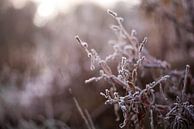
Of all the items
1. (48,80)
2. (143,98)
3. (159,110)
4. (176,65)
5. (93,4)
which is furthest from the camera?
(93,4)

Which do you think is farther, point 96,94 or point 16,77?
point 16,77

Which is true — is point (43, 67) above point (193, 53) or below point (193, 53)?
above

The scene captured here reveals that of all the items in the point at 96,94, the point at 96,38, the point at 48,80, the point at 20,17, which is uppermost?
the point at 20,17

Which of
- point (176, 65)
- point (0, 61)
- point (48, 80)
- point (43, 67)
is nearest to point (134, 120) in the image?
point (176, 65)

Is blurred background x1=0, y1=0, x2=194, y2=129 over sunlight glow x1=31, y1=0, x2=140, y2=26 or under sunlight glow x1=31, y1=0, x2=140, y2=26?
under

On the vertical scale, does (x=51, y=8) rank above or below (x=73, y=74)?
above

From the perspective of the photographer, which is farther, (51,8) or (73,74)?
(51,8)

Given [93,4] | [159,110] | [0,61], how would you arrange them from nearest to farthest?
[159,110]
[0,61]
[93,4]

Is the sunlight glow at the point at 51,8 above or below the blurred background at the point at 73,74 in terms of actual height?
above

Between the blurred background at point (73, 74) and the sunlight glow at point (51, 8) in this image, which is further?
the sunlight glow at point (51, 8)

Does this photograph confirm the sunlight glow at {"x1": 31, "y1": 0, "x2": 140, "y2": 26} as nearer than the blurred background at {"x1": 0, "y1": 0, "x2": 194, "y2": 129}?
No

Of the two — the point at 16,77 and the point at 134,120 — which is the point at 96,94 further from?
the point at 134,120
